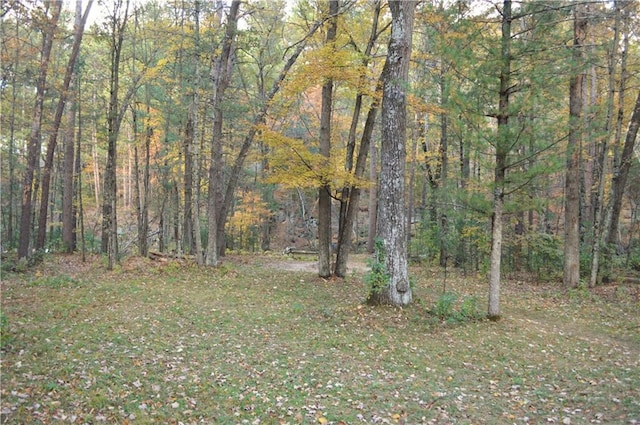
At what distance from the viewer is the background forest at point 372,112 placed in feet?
24.3

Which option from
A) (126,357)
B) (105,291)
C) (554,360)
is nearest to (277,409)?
(126,357)

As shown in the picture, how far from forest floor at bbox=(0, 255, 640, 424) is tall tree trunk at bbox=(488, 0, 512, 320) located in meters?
0.75

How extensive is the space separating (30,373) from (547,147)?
834cm

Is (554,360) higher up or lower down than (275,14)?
lower down

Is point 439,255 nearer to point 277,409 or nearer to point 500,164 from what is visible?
point 500,164

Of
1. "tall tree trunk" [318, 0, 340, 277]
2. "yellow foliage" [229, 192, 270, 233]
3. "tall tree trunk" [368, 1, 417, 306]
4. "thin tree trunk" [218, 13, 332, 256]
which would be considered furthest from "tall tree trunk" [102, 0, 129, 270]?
"yellow foliage" [229, 192, 270, 233]

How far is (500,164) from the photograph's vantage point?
25.1 ft

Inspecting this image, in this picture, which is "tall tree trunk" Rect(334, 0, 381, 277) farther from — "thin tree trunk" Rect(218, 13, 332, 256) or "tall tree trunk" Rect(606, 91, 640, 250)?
"tall tree trunk" Rect(606, 91, 640, 250)

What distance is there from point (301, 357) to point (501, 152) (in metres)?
5.21

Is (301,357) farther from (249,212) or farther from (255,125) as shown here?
(249,212)

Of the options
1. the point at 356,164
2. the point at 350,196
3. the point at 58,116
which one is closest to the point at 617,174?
the point at 356,164

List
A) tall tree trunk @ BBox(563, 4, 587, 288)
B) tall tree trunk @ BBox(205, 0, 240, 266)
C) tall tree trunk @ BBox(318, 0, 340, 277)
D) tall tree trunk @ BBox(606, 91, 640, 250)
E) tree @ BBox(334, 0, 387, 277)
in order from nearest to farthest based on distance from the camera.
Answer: tall tree trunk @ BBox(563, 4, 587, 288) → tall tree trunk @ BBox(318, 0, 340, 277) → tree @ BBox(334, 0, 387, 277) → tall tree trunk @ BBox(606, 91, 640, 250) → tall tree trunk @ BBox(205, 0, 240, 266)

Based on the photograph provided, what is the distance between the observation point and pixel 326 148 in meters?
11.6

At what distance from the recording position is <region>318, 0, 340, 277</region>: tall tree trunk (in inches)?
446
